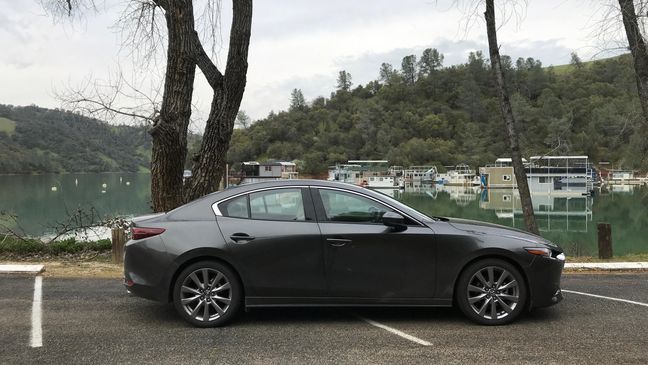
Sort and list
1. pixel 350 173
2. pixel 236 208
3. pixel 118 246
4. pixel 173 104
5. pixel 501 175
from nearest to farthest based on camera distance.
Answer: pixel 236 208 → pixel 173 104 → pixel 118 246 → pixel 501 175 → pixel 350 173

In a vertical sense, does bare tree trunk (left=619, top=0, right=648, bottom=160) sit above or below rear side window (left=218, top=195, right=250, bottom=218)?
above

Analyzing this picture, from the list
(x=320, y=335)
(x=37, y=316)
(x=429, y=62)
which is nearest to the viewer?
(x=320, y=335)

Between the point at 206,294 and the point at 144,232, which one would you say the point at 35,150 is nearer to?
the point at 144,232

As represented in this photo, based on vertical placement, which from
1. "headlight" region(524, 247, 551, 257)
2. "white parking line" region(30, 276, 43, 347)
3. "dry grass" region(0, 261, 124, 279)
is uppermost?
"headlight" region(524, 247, 551, 257)

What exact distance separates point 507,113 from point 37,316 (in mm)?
10127

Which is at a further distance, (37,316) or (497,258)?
(37,316)

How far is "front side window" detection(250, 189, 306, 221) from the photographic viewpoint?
5.61 m

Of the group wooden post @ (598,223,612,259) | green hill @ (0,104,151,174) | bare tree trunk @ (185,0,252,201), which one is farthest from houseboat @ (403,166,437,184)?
bare tree trunk @ (185,0,252,201)

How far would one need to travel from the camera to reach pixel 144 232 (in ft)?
18.4

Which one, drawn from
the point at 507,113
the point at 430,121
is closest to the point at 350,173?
the point at 430,121

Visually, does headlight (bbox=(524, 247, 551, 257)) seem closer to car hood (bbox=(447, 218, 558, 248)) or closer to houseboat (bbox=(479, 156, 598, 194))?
car hood (bbox=(447, 218, 558, 248))

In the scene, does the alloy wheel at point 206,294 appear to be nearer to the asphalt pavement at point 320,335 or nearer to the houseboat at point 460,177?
the asphalt pavement at point 320,335

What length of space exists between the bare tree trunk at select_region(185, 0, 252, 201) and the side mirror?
5669 millimetres

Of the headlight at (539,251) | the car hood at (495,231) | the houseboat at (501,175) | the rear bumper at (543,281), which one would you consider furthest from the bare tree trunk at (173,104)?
the houseboat at (501,175)
